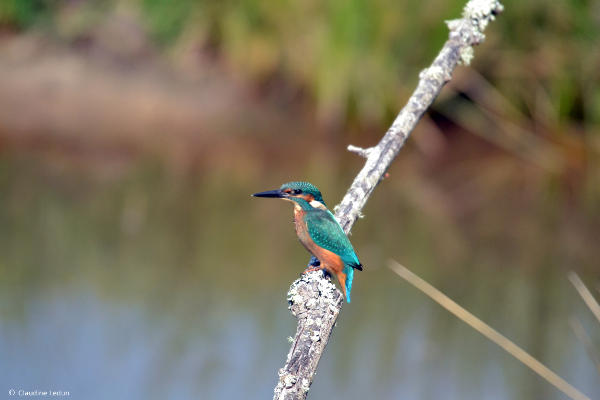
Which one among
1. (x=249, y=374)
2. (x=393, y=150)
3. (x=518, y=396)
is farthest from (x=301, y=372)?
(x=518, y=396)

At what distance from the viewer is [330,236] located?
1.84 meters

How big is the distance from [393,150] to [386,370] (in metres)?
1.58

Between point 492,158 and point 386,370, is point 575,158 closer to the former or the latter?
point 492,158

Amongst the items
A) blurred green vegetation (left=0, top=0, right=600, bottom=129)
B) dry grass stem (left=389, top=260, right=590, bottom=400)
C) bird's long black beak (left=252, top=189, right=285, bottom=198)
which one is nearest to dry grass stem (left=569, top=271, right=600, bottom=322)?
dry grass stem (left=389, top=260, right=590, bottom=400)

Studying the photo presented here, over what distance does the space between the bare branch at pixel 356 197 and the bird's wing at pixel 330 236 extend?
0.22ft

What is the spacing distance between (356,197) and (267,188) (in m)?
3.15

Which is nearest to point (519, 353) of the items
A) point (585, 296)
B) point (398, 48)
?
point (585, 296)

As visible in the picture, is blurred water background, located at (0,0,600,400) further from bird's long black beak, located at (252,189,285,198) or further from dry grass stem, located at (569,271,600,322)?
bird's long black beak, located at (252,189,285,198)

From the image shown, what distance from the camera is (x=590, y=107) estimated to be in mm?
6059

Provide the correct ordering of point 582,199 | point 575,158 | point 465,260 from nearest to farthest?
1. point 465,260
2. point 582,199
3. point 575,158

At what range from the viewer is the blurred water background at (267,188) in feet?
11.3

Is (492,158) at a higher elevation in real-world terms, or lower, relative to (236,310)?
higher

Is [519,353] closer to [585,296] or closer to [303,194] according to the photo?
[585,296]

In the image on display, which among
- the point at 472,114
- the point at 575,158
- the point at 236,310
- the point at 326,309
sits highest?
the point at 472,114
